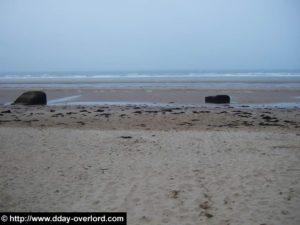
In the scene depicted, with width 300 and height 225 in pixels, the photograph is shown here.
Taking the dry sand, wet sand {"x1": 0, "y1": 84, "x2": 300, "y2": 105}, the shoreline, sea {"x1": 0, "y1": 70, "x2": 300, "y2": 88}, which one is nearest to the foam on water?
sea {"x1": 0, "y1": 70, "x2": 300, "y2": 88}

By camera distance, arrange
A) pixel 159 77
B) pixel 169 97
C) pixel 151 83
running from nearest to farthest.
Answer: pixel 169 97 < pixel 151 83 < pixel 159 77

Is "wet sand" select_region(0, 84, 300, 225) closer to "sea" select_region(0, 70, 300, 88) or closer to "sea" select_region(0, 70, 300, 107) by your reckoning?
"sea" select_region(0, 70, 300, 107)

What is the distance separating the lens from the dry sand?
4168mm

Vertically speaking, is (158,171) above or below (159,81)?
below

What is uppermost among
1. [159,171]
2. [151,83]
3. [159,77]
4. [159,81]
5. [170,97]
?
[159,77]

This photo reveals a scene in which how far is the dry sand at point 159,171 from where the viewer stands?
13.7ft

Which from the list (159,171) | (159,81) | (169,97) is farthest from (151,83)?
(159,171)

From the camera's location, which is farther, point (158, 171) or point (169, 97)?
point (169, 97)

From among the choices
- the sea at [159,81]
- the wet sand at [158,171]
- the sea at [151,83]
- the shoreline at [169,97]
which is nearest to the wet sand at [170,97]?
the shoreline at [169,97]

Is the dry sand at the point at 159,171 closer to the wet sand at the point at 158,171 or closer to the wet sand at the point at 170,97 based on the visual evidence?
the wet sand at the point at 158,171

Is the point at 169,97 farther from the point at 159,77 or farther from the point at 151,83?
the point at 159,77

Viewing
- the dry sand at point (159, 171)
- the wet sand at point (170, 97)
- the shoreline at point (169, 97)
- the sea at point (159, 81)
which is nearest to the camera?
the dry sand at point (159, 171)

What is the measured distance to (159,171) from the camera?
570cm

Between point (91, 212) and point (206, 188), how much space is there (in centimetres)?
218
